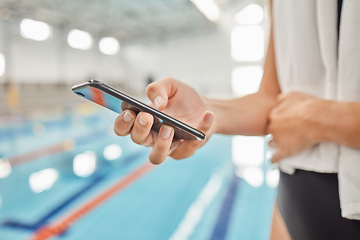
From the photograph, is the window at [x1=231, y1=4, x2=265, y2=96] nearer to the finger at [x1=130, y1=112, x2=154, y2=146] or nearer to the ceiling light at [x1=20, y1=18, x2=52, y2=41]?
the ceiling light at [x1=20, y1=18, x2=52, y2=41]

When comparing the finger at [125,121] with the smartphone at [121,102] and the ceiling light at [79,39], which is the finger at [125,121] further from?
the ceiling light at [79,39]

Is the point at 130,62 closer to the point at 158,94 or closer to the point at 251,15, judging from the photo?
the point at 251,15

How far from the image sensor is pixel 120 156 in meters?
4.21

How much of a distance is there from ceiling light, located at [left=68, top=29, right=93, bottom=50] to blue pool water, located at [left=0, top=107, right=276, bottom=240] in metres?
10.9

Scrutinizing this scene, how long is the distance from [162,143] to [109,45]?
17712 mm

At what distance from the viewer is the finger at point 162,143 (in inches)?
21.9

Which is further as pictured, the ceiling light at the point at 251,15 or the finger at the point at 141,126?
the ceiling light at the point at 251,15

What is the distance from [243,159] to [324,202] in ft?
11.8

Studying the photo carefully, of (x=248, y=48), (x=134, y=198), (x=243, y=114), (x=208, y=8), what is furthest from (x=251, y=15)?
(x=243, y=114)

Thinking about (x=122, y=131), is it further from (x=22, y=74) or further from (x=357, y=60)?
(x=22, y=74)

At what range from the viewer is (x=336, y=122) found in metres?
0.52

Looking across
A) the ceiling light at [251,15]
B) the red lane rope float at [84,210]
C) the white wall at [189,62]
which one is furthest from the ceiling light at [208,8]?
the red lane rope float at [84,210]

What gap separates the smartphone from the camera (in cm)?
46

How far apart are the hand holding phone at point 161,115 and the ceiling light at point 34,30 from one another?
12817 millimetres
